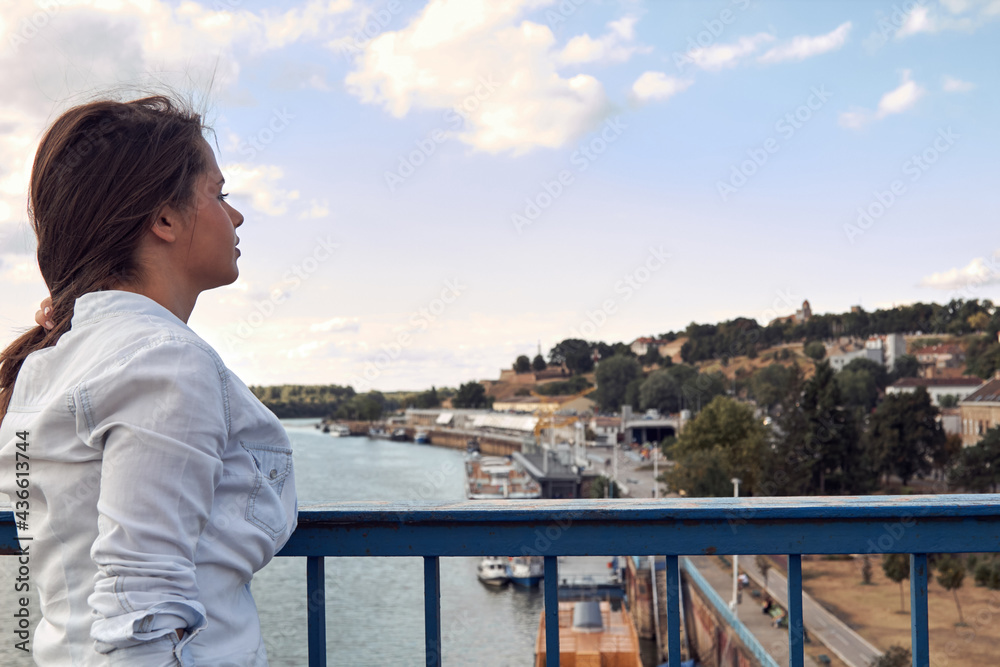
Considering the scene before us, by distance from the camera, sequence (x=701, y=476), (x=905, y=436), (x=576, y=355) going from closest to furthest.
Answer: (x=701, y=476)
(x=905, y=436)
(x=576, y=355)

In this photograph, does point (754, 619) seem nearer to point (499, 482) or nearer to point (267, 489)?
point (267, 489)

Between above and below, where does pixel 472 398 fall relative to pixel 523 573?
above

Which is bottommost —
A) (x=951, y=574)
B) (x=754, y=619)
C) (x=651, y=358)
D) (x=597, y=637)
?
(x=597, y=637)

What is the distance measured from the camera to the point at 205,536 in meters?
0.92

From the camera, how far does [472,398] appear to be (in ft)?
309

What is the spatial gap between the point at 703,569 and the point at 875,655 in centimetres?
817

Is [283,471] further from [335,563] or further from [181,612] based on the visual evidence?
[335,563]

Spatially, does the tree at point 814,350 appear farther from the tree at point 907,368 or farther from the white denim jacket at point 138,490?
the white denim jacket at point 138,490

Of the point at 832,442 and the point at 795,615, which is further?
the point at 832,442

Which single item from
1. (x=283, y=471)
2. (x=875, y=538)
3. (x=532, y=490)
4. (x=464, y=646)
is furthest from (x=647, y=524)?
(x=532, y=490)

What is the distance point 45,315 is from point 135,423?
28 cm

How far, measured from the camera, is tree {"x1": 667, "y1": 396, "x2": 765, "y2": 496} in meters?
33.1

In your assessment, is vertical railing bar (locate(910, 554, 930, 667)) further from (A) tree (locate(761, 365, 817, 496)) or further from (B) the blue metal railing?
(A) tree (locate(761, 365, 817, 496))

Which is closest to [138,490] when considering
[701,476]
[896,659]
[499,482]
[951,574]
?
[896,659]
